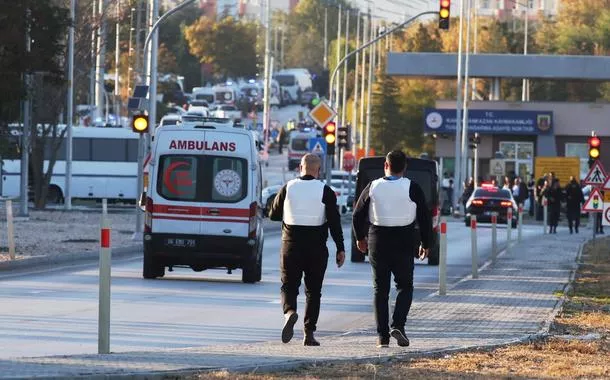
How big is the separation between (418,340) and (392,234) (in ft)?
4.37

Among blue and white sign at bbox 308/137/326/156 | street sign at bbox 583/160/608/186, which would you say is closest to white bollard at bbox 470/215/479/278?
street sign at bbox 583/160/608/186

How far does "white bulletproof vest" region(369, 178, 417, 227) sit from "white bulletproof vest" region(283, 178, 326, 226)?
52 cm

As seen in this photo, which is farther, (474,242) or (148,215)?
(474,242)

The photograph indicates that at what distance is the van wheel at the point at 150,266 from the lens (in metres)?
24.6

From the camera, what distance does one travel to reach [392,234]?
47.4 ft

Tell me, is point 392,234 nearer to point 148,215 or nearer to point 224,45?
point 148,215

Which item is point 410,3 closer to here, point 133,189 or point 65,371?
point 133,189

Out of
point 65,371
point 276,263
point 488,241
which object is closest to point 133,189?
point 488,241

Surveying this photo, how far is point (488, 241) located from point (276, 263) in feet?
42.3

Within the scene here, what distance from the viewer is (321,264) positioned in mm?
14664

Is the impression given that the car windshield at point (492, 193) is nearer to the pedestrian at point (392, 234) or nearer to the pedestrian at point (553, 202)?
the pedestrian at point (553, 202)

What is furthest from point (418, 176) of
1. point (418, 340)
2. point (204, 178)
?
point (418, 340)

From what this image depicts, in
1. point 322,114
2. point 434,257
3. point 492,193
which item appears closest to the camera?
point 434,257

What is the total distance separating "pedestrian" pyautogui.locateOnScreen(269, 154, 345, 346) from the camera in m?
14.7
